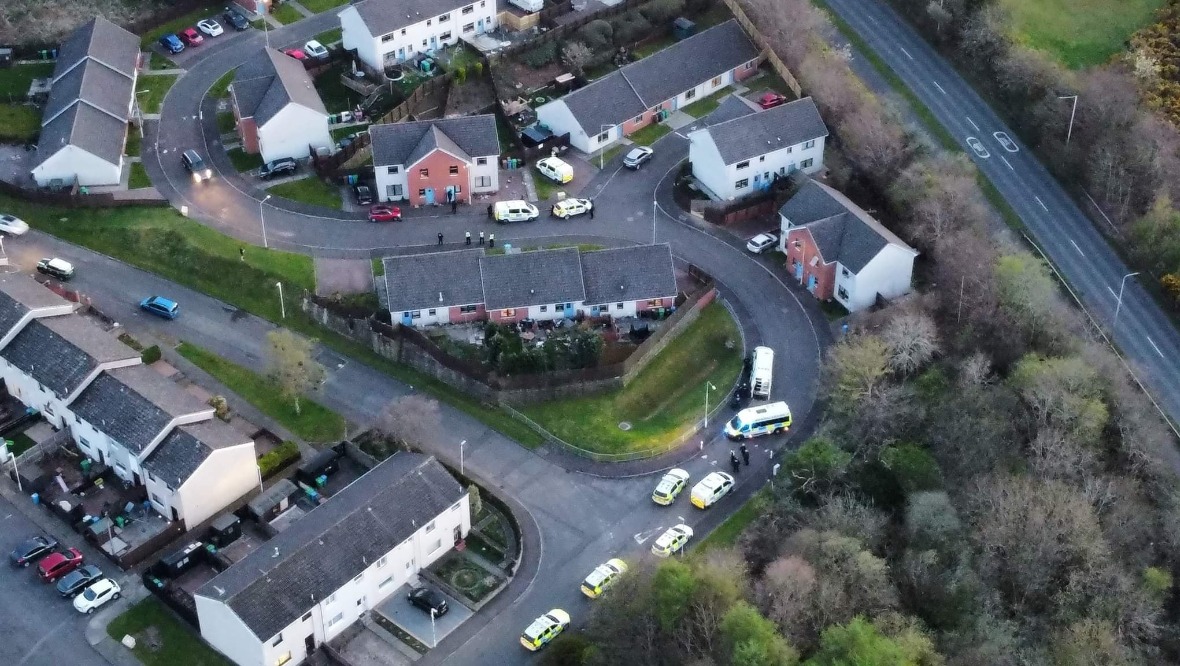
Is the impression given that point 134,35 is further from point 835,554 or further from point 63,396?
point 835,554

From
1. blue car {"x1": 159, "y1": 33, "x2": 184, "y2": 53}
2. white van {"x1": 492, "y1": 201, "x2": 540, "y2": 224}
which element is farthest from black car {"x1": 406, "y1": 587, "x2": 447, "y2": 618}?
blue car {"x1": 159, "y1": 33, "x2": 184, "y2": 53}

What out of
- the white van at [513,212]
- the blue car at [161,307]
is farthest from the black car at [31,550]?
the white van at [513,212]

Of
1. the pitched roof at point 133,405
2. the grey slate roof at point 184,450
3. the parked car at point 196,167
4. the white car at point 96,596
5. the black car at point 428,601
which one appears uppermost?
the parked car at point 196,167

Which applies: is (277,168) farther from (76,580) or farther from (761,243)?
(76,580)

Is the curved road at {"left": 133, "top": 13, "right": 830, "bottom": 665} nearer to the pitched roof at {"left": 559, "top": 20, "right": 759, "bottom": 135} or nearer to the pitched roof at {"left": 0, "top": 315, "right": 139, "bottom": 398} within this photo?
the pitched roof at {"left": 559, "top": 20, "right": 759, "bottom": 135}

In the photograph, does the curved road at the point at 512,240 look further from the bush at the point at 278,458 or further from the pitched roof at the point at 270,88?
the bush at the point at 278,458
